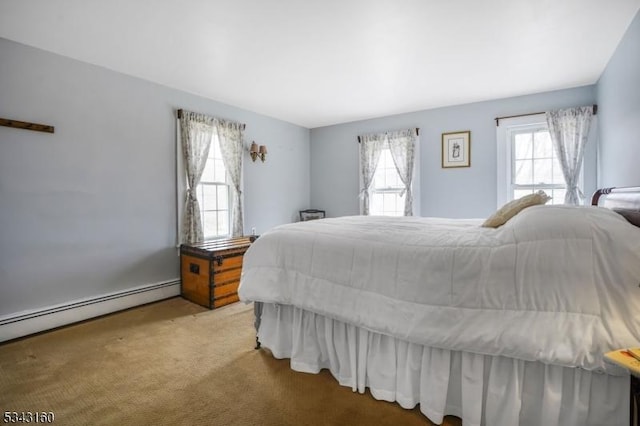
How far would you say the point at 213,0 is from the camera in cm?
198

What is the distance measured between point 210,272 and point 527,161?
13.9ft

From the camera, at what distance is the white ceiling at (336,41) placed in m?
2.07

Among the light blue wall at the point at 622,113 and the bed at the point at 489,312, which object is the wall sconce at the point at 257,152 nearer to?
the bed at the point at 489,312

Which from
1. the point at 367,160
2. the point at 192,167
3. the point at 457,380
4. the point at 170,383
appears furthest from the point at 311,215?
the point at 457,380

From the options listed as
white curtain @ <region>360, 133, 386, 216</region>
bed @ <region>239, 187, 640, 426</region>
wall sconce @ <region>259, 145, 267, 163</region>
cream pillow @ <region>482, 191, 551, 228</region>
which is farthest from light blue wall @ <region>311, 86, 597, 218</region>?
cream pillow @ <region>482, 191, 551, 228</region>

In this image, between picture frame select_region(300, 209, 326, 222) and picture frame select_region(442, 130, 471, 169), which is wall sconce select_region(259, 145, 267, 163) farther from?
picture frame select_region(442, 130, 471, 169)

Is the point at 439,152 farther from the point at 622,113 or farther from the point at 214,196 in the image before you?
the point at 214,196

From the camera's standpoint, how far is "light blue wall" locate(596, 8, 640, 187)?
222 cm

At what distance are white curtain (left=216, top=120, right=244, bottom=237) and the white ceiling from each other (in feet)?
1.85

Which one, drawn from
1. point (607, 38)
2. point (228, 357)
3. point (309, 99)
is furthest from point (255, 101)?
point (607, 38)

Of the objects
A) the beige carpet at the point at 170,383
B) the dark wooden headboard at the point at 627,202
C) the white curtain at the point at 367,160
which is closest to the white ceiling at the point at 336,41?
the white curtain at the point at 367,160

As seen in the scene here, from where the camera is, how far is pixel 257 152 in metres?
4.58

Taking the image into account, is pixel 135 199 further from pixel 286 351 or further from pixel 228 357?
pixel 286 351

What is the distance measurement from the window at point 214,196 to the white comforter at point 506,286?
269 centimetres
